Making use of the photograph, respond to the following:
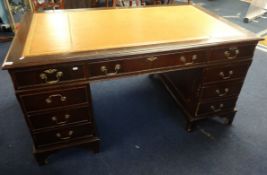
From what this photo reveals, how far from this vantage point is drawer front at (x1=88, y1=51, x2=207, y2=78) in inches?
45.4

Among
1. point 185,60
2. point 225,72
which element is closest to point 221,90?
point 225,72

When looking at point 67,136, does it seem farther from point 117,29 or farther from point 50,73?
point 117,29

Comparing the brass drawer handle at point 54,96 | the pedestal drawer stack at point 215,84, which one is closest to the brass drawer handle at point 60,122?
the brass drawer handle at point 54,96

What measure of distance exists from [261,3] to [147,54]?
143 inches

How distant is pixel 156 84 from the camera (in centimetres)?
224

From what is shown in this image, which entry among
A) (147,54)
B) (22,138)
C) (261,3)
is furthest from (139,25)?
(261,3)

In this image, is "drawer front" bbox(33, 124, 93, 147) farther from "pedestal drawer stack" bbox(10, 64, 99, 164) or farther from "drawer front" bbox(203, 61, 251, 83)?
"drawer front" bbox(203, 61, 251, 83)

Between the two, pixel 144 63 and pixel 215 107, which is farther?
pixel 215 107

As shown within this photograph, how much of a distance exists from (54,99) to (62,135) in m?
0.29

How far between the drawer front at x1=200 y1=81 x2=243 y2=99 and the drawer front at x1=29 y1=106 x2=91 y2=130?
793mm

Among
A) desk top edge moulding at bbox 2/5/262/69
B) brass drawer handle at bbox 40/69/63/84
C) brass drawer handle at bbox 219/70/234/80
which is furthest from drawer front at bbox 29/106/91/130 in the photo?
brass drawer handle at bbox 219/70/234/80

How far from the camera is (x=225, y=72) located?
145 centimetres

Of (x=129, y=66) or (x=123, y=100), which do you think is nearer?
(x=129, y=66)

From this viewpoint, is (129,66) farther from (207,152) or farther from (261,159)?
(261,159)
